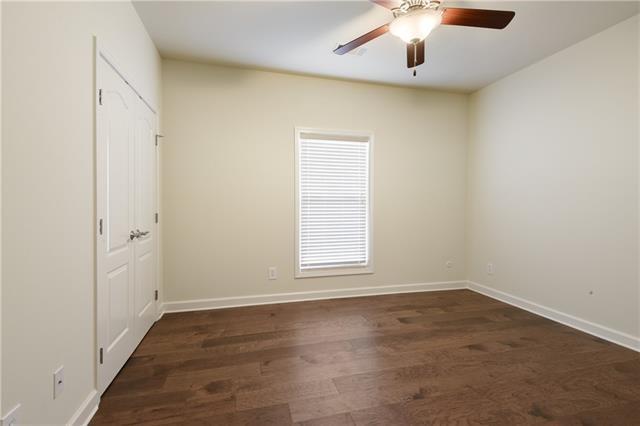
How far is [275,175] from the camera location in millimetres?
3438

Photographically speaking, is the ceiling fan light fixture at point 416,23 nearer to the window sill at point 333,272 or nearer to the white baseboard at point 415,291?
the window sill at point 333,272

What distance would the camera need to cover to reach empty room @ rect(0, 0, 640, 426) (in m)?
1.39

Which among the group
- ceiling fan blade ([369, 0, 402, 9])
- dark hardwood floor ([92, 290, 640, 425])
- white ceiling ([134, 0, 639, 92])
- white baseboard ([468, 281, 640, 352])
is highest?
white ceiling ([134, 0, 639, 92])

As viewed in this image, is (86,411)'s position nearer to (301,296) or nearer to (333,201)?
(301,296)

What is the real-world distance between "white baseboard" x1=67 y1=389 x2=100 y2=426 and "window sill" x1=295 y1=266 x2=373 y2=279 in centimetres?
216

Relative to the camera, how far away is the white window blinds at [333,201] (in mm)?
3570

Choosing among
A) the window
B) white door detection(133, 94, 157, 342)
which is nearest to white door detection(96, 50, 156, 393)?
white door detection(133, 94, 157, 342)

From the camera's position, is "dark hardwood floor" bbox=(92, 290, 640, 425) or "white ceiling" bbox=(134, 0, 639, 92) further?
"white ceiling" bbox=(134, 0, 639, 92)

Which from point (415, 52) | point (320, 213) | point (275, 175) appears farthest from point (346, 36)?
point (320, 213)

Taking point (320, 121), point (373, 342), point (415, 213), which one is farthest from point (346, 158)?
point (373, 342)

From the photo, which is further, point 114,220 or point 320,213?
point 320,213

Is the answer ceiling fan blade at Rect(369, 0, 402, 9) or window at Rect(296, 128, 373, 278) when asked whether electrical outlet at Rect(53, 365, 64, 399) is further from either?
ceiling fan blade at Rect(369, 0, 402, 9)

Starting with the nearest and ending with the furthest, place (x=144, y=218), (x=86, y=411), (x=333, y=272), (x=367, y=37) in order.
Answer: (x=86, y=411)
(x=367, y=37)
(x=144, y=218)
(x=333, y=272)

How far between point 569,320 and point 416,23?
3.14 meters
